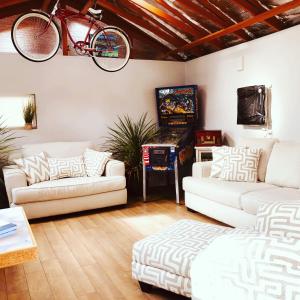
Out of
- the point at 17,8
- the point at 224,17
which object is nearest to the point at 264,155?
the point at 224,17

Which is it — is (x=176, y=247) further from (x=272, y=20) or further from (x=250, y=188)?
(x=272, y=20)

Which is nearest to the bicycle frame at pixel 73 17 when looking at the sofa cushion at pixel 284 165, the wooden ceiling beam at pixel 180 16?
the wooden ceiling beam at pixel 180 16

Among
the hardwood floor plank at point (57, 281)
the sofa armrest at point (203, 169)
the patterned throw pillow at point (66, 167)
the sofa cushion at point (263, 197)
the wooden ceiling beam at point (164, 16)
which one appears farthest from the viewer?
the patterned throw pillow at point (66, 167)

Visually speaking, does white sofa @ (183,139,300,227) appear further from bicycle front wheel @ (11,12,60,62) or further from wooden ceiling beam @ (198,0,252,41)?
bicycle front wheel @ (11,12,60,62)

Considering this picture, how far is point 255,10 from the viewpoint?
404 cm

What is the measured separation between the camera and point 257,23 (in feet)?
14.5

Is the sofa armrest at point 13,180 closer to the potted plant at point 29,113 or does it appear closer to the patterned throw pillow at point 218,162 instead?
the potted plant at point 29,113

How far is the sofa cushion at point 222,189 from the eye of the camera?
3611 mm

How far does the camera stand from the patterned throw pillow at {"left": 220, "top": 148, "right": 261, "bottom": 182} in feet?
13.2

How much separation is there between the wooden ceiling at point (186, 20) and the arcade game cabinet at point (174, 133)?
2.53 ft

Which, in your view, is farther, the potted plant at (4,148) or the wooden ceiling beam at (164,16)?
the potted plant at (4,148)

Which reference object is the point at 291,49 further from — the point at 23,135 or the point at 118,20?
the point at 23,135

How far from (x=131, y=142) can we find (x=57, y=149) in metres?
1.13

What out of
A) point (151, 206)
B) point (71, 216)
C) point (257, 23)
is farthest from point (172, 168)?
point (257, 23)
